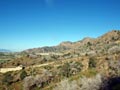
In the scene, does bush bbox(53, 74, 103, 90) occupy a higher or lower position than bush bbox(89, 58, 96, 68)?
lower

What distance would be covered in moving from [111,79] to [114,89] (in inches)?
325

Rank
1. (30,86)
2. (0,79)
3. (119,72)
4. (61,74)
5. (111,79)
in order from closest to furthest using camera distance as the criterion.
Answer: (111,79) < (119,72) < (30,86) < (61,74) < (0,79)

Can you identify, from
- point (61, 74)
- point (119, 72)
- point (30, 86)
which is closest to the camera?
point (119, 72)

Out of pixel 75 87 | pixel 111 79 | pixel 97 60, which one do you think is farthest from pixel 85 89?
pixel 97 60

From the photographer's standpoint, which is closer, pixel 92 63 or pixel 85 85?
pixel 85 85

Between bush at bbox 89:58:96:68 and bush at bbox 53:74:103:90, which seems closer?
bush at bbox 53:74:103:90

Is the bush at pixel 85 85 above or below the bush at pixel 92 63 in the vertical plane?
below

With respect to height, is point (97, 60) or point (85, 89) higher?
point (97, 60)

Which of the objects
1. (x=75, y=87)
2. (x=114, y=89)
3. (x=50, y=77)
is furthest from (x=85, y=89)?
(x=50, y=77)

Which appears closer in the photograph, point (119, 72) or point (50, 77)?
point (119, 72)

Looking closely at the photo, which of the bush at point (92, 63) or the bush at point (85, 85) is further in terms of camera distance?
the bush at point (92, 63)

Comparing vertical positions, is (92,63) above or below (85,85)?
above

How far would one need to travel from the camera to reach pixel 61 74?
105 meters

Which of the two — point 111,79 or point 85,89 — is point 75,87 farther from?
point 111,79
